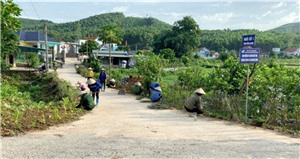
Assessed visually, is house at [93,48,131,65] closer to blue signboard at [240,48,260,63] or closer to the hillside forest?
the hillside forest

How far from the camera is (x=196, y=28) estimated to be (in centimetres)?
6962

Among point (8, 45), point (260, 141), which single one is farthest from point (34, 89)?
point (260, 141)

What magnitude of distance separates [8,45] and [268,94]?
987 inches

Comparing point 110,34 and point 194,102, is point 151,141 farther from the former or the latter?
point 110,34

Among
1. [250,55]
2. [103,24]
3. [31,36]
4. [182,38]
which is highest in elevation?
[103,24]

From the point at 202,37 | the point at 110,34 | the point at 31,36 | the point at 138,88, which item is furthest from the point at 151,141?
the point at 202,37

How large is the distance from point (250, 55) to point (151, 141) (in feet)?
13.5

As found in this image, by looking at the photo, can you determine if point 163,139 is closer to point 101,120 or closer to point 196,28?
point 101,120

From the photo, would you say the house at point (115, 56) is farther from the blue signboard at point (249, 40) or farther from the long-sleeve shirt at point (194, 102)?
the blue signboard at point (249, 40)

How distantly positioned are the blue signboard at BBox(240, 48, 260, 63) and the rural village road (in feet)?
6.23

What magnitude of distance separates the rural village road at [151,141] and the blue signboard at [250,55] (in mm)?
1900

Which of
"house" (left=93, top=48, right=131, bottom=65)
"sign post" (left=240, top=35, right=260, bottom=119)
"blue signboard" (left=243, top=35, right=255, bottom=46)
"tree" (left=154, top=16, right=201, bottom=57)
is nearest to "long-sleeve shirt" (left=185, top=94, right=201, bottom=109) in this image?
"sign post" (left=240, top=35, right=260, bottom=119)

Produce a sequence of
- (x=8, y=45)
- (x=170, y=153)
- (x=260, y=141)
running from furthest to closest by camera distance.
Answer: (x=8, y=45) < (x=260, y=141) < (x=170, y=153)

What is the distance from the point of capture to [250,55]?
8867 mm
